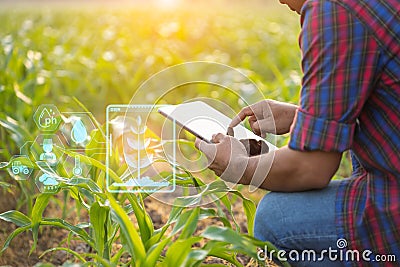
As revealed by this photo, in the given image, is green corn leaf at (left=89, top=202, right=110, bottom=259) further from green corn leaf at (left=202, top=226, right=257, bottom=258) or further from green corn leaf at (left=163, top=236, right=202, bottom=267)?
green corn leaf at (left=202, top=226, right=257, bottom=258)

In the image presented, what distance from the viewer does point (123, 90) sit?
14.9 feet

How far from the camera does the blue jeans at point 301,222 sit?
163 cm

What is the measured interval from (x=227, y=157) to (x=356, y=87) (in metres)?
0.34

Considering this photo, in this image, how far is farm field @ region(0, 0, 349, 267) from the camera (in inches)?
66.9

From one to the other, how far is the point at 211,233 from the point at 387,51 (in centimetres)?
51

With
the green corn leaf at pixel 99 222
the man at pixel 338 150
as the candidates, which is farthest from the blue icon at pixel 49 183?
the man at pixel 338 150

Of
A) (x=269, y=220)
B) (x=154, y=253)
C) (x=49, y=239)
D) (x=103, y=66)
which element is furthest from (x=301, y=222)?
(x=103, y=66)

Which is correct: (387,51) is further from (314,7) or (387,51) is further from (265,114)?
(265,114)

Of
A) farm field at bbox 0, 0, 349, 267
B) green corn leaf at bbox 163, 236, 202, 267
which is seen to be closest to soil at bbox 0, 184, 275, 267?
farm field at bbox 0, 0, 349, 267

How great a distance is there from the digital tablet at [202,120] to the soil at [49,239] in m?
0.55

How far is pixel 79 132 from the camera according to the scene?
229 centimetres

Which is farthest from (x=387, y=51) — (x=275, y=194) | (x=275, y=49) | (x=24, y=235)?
(x=275, y=49)

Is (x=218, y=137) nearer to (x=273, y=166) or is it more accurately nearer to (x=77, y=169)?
(x=273, y=166)

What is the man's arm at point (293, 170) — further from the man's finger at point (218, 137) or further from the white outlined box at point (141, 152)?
the white outlined box at point (141, 152)
